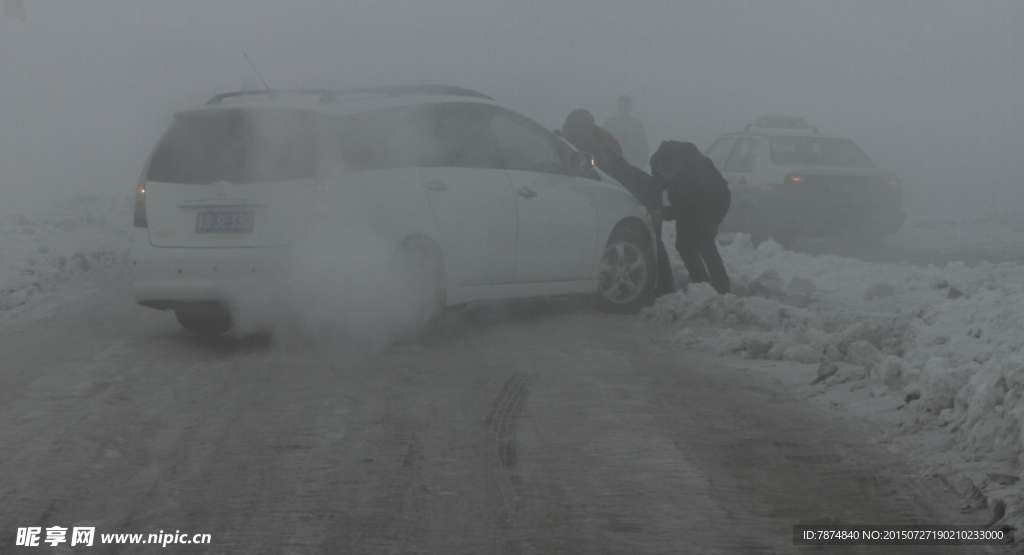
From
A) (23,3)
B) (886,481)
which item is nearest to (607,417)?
(886,481)

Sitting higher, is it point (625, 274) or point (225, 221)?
point (225, 221)

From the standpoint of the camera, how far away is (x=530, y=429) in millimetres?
4910

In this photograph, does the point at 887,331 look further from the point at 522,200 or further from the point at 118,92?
the point at 118,92

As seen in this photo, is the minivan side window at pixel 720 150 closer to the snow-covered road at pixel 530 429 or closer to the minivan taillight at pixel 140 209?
the snow-covered road at pixel 530 429

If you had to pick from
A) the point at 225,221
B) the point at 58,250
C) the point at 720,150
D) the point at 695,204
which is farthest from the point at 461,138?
the point at 720,150

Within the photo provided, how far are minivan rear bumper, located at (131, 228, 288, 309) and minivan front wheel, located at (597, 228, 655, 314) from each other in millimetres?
2874

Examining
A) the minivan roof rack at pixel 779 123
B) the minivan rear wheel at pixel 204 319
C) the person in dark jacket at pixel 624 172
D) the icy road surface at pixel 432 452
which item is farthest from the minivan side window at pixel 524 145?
the minivan roof rack at pixel 779 123

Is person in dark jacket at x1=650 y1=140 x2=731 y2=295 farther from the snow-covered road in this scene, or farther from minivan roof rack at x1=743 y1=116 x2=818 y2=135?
minivan roof rack at x1=743 y1=116 x2=818 y2=135

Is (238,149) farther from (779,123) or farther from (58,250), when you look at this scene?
(779,123)

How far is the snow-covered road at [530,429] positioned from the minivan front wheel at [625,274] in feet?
1.38

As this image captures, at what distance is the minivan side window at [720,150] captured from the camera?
46.1ft

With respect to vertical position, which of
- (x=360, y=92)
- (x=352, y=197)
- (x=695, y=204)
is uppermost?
(x=360, y=92)

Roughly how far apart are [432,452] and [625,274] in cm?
426

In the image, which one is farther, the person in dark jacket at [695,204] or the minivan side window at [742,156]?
the minivan side window at [742,156]
